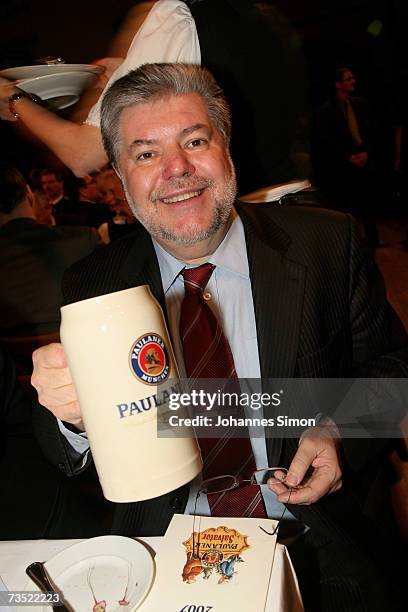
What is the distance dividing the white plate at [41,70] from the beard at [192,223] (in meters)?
0.52

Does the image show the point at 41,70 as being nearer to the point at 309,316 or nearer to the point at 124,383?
the point at 309,316

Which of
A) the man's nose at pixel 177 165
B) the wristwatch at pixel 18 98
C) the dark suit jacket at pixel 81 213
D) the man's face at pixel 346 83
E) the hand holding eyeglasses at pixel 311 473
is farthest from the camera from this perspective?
the man's face at pixel 346 83

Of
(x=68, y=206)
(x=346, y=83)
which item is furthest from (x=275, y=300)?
(x=346, y=83)

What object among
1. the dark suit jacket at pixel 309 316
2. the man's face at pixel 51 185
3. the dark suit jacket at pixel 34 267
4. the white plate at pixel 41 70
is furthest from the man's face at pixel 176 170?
the man's face at pixel 51 185

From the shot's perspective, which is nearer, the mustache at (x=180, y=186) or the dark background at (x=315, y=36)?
the mustache at (x=180, y=186)

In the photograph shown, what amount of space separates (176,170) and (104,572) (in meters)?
0.87

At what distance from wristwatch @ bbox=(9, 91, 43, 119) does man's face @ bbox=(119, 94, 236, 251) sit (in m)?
0.56

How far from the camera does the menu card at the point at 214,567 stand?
718mm

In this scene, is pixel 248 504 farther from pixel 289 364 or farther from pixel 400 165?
pixel 400 165

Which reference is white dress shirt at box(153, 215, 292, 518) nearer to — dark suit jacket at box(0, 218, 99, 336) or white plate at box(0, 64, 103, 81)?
white plate at box(0, 64, 103, 81)

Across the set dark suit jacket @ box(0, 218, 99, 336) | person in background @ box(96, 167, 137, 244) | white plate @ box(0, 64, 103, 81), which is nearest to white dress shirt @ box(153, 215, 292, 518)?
white plate @ box(0, 64, 103, 81)

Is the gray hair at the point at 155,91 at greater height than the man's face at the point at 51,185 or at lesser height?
greater

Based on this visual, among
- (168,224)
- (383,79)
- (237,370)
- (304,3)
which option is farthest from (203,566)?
(383,79)

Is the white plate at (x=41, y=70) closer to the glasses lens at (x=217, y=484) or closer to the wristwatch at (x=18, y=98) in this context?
the wristwatch at (x=18, y=98)
